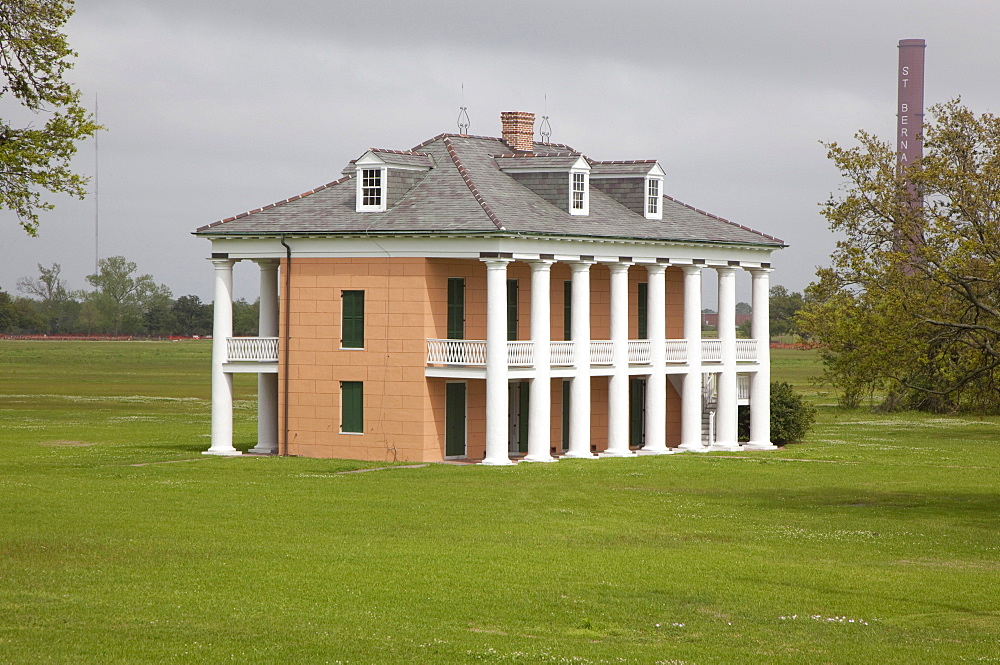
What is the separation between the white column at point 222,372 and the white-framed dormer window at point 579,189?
1057 cm

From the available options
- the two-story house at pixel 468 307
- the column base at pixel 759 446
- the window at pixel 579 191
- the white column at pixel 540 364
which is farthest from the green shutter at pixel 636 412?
the white column at pixel 540 364

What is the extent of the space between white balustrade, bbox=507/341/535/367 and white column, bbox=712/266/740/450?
31.9 feet

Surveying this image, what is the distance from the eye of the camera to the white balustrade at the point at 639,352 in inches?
1880

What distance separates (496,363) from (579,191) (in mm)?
6929

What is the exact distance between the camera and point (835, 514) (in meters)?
32.4

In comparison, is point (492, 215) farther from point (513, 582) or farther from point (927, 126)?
point (513, 582)

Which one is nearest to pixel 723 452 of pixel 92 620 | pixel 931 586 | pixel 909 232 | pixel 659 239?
pixel 659 239

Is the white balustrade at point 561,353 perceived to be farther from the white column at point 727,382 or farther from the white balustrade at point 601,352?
the white column at point 727,382

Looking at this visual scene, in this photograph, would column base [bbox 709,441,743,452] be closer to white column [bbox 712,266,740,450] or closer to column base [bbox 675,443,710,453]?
white column [bbox 712,266,740,450]

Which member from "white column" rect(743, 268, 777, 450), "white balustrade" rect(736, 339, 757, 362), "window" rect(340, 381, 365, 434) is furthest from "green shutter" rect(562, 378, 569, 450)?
"window" rect(340, 381, 365, 434)

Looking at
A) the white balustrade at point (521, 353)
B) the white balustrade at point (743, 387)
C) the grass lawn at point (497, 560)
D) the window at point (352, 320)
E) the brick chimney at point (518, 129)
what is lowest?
the grass lawn at point (497, 560)

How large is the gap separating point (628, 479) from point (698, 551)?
509 inches

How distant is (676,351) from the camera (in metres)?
49.7

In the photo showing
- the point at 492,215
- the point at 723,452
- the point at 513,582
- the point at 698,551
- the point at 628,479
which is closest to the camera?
the point at 513,582
